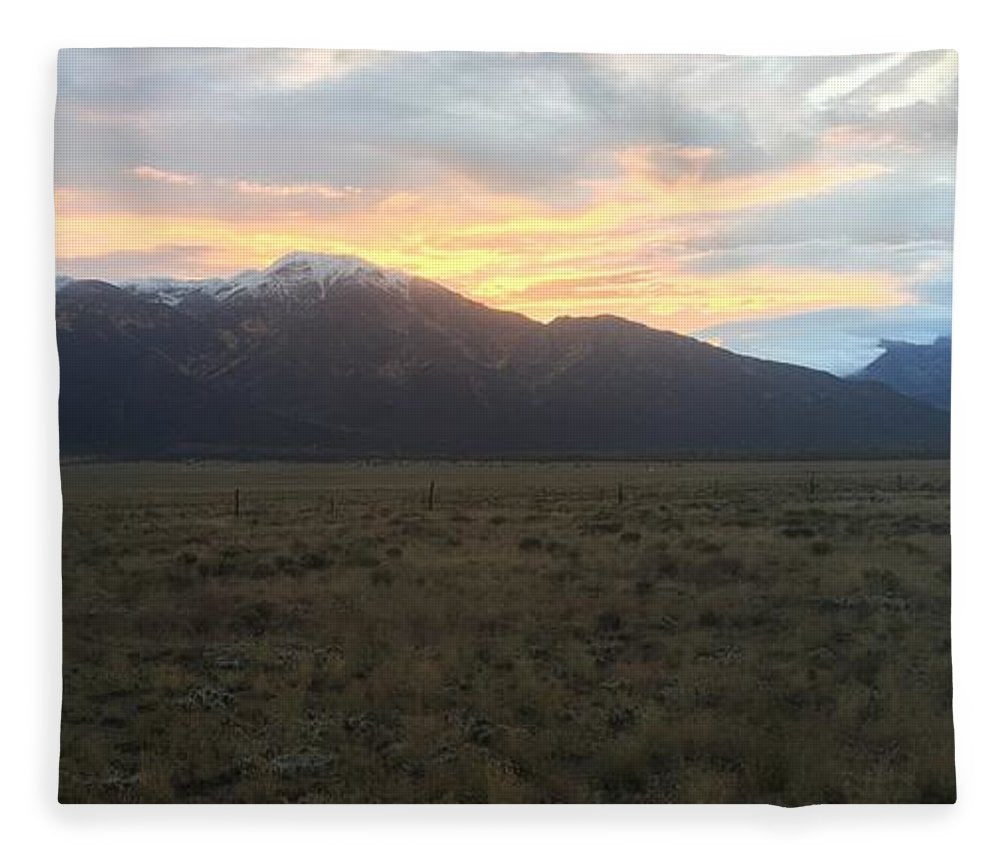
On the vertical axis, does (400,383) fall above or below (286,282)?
below

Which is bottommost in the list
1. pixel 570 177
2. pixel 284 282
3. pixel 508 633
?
pixel 508 633

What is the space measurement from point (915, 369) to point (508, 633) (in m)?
1.91

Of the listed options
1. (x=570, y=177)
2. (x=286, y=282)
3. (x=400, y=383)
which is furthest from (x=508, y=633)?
(x=570, y=177)

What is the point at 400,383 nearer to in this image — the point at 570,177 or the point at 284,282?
the point at 284,282

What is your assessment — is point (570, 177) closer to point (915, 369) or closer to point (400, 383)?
point (400, 383)

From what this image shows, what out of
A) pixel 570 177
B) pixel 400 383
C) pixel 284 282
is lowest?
pixel 400 383

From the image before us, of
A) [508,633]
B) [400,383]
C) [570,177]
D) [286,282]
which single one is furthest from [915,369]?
[286,282]

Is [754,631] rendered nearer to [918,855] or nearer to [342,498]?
[918,855]

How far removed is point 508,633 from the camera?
140 inches

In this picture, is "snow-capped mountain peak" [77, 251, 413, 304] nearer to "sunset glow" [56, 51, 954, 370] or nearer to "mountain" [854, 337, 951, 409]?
"sunset glow" [56, 51, 954, 370]

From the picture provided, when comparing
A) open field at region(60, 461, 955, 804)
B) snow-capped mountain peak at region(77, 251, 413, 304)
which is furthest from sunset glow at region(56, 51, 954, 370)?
open field at region(60, 461, 955, 804)

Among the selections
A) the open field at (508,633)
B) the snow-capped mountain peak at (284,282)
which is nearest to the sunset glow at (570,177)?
the snow-capped mountain peak at (284,282)

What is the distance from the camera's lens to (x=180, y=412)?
3.57 m

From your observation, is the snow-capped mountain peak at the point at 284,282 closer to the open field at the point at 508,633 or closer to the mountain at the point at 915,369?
the open field at the point at 508,633
